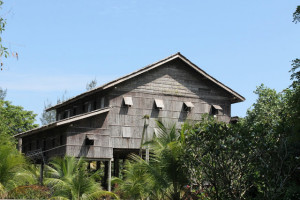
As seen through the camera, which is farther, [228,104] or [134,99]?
[228,104]

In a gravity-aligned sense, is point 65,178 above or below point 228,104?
below

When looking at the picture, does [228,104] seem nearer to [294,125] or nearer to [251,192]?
[251,192]

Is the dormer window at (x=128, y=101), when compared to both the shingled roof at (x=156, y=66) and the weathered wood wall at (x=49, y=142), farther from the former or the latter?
the weathered wood wall at (x=49, y=142)

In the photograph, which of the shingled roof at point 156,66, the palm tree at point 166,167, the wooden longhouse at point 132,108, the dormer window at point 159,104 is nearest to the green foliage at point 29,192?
the wooden longhouse at point 132,108

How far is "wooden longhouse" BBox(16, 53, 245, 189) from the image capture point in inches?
1035

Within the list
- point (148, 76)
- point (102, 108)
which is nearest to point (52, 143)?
point (102, 108)

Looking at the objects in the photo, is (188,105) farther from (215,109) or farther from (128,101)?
(128,101)

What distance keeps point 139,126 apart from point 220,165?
590 inches

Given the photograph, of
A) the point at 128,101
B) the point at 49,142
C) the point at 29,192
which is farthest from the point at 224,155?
the point at 49,142

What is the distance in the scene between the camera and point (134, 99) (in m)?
28.1

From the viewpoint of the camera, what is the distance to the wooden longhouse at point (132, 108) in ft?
86.2

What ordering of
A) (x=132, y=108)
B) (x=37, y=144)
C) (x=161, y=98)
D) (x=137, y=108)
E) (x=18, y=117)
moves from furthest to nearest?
(x=18, y=117) → (x=37, y=144) → (x=161, y=98) → (x=137, y=108) → (x=132, y=108)

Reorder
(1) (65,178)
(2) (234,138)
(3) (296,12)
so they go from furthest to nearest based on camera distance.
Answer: (1) (65,178) → (2) (234,138) → (3) (296,12)

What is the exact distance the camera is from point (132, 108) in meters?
27.9
